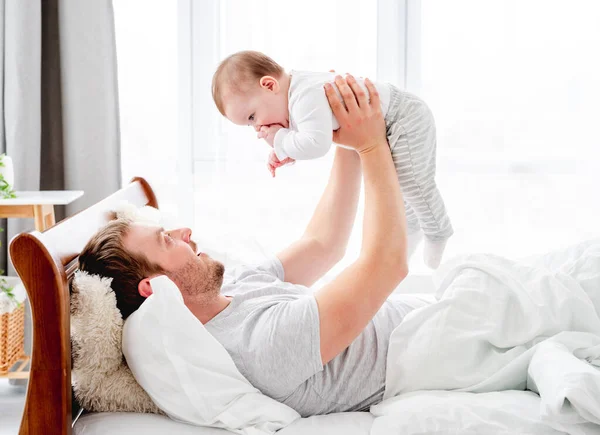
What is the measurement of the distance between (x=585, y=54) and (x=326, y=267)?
7.01 feet

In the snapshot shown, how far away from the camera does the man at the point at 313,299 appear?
1.37 metres

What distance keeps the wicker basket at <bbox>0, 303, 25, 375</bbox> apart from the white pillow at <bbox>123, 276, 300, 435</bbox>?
1495 mm

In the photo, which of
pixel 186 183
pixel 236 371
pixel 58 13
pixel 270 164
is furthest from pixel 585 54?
pixel 236 371

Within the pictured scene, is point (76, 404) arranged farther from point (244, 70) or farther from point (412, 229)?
point (412, 229)

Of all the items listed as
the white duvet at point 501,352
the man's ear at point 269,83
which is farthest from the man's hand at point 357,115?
the white duvet at point 501,352

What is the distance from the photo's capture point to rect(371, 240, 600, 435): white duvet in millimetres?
1239

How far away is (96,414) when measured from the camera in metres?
1.40

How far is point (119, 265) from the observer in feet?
4.76

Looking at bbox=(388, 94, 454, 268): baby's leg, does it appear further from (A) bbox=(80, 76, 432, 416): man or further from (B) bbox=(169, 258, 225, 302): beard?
(B) bbox=(169, 258, 225, 302): beard

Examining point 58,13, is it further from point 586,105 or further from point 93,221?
point 586,105

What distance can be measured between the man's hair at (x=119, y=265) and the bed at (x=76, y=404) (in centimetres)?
4

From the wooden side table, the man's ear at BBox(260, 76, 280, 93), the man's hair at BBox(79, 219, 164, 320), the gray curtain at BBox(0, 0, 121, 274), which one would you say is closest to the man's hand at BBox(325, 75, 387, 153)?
the man's ear at BBox(260, 76, 280, 93)

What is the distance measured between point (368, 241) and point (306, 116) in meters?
0.32

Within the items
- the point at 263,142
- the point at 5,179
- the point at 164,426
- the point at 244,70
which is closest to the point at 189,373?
the point at 164,426
